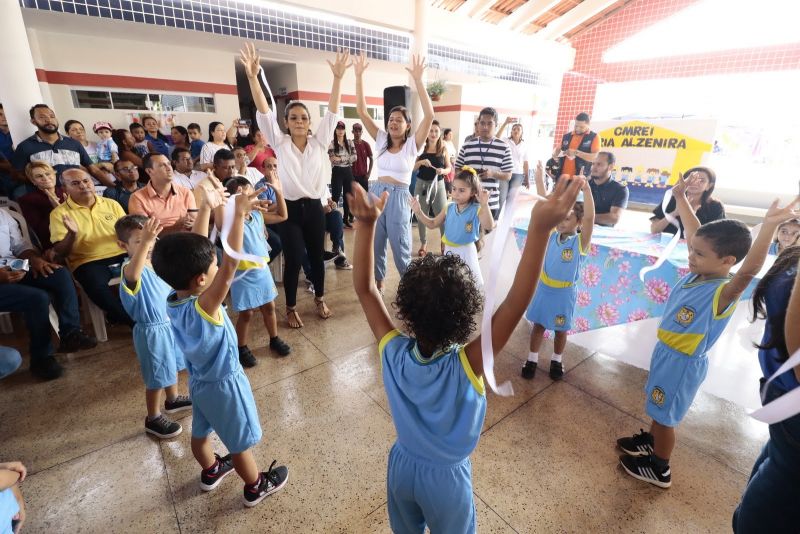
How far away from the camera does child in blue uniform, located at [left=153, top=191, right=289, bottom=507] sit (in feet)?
4.37

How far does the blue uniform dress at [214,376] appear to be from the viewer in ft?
4.49

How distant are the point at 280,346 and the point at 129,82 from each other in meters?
7.14

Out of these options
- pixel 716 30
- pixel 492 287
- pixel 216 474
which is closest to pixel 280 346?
pixel 216 474

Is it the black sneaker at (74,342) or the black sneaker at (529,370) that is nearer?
the black sneaker at (529,370)

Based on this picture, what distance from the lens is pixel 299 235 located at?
2.89m

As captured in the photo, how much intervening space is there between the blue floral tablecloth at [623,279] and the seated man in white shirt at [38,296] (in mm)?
3694

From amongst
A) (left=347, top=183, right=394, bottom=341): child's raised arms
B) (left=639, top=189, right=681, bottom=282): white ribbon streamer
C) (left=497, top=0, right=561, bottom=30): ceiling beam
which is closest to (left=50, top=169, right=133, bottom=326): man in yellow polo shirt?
(left=347, top=183, right=394, bottom=341): child's raised arms

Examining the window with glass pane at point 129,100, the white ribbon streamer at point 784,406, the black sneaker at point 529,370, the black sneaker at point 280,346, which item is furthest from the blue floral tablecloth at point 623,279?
the window with glass pane at point 129,100

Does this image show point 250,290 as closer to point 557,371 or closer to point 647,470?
point 557,371

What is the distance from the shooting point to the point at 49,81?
6301 mm

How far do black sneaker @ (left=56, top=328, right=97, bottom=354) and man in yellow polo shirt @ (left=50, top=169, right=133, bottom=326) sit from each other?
239mm

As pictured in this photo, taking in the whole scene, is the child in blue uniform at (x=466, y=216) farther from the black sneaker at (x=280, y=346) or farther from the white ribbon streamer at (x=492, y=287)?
the white ribbon streamer at (x=492, y=287)

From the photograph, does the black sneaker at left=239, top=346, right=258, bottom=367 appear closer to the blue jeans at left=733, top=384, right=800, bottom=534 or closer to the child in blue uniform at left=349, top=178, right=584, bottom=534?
the child in blue uniform at left=349, top=178, right=584, bottom=534

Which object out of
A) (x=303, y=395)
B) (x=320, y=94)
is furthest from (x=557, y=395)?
(x=320, y=94)
